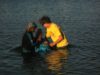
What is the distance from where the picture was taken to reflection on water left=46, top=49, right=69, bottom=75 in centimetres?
1670

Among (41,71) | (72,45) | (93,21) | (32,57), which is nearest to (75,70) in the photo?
(41,71)

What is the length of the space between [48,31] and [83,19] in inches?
583

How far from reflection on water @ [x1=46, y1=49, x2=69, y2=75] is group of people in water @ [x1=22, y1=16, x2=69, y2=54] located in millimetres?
475

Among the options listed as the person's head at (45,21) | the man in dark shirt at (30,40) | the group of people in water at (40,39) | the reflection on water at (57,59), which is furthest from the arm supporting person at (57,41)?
the person's head at (45,21)

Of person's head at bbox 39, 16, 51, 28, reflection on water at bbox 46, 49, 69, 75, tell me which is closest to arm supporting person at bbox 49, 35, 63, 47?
reflection on water at bbox 46, 49, 69, 75

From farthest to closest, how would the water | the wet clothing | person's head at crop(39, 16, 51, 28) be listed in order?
the wet clothing, person's head at crop(39, 16, 51, 28), the water

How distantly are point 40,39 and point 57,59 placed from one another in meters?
1.67

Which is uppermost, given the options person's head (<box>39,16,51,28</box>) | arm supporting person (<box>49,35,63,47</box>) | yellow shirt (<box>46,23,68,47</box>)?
person's head (<box>39,16,51,28</box>)

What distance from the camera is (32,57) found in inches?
731

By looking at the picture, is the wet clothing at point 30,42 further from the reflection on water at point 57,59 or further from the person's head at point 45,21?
the reflection on water at point 57,59

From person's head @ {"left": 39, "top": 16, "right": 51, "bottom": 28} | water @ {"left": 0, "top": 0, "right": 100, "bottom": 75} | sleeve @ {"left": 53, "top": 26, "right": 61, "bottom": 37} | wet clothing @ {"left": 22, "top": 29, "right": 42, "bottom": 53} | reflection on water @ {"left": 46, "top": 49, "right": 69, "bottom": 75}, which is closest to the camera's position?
water @ {"left": 0, "top": 0, "right": 100, "bottom": 75}

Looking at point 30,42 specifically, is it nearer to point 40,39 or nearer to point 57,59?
point 40,39

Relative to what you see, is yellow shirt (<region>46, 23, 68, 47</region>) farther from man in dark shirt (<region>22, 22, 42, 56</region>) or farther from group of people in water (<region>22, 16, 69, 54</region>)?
man in dark shirt (<region>22, 22, 42, 56</region>)

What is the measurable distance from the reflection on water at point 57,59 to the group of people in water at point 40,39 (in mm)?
475
